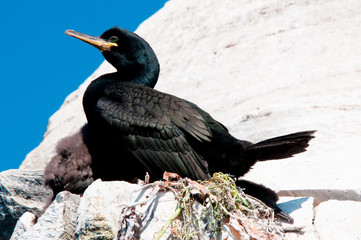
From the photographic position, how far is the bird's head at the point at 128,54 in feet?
23.5

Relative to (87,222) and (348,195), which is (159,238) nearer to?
(87,222)

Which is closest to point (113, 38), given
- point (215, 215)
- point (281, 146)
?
point (281, 146)

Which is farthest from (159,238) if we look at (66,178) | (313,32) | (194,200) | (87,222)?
(313,32)

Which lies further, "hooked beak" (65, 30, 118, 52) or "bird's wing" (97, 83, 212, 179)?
"hooked beak" (65, 30, 118, 52)

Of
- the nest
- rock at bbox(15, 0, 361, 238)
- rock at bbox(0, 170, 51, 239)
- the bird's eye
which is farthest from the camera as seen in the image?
the bird's eye

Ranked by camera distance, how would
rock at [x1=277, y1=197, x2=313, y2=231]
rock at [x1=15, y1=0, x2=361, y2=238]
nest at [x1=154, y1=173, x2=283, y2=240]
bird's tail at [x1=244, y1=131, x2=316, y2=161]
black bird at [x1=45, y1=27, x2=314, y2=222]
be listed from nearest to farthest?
1. nest at [x1=154, y1=173, x2=283, y2=240]
2. rock at [x1=277, y1=197, x2=313, y2=231]
3. bird's tail at [x1=244, y1=131, x2=316, y2=161]
4. black bird at [x1=45, y1=27, x2=314, y2=222]
5. rock at [x1=15, y1=0, x2=361, y2=238]

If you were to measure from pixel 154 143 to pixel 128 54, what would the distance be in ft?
5.57

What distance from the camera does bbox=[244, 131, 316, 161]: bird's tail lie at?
5.40 meters

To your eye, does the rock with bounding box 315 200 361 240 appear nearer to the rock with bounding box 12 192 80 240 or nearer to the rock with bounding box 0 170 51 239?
the rock with bounding box 12 192 80 240

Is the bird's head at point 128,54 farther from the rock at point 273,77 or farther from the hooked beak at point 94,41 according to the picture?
the rock at point 273,77

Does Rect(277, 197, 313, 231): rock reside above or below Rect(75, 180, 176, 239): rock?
below

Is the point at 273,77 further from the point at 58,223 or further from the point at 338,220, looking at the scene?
the point at 58,223

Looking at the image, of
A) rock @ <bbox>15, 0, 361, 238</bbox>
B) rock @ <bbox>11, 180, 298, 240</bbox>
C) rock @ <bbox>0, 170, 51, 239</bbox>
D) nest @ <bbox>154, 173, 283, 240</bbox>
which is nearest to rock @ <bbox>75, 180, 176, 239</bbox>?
rock @ <bbox>11, 180, 298, 240</bbox>

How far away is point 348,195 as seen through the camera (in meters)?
5.61
